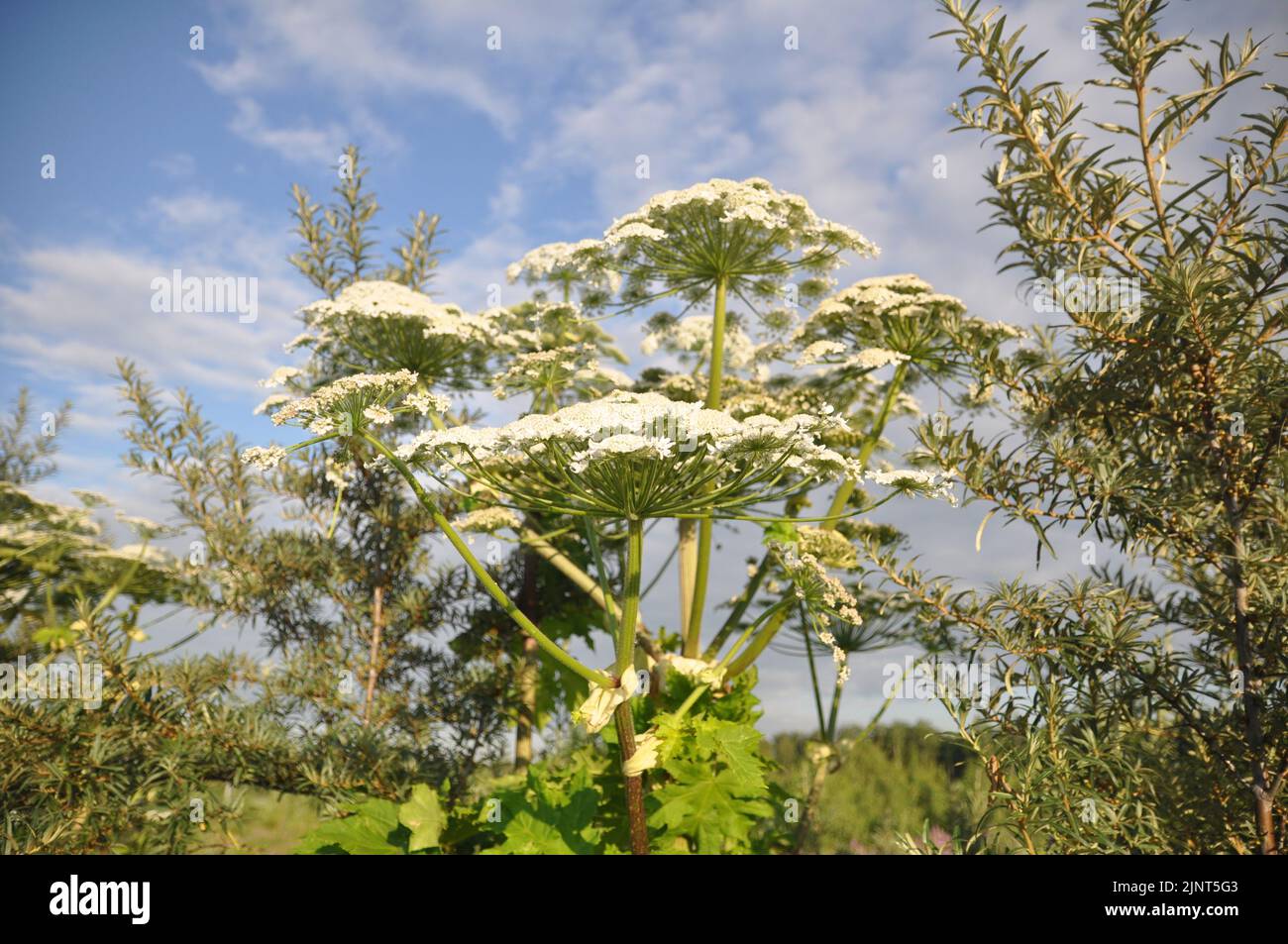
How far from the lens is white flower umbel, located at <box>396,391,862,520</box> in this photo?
239 cm

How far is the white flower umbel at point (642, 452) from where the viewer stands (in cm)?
239

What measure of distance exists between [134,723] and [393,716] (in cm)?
134

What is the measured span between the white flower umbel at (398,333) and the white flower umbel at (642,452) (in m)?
1.73

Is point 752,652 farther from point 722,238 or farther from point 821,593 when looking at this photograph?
point 722,238

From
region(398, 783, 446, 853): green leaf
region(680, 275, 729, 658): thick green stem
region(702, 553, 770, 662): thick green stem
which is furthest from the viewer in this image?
region(702, 553, 770, 662): thick green stem

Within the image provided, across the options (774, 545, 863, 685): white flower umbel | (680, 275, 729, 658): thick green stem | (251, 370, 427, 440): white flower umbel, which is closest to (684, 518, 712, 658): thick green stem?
(680, 275, 729, 658): thick green stem

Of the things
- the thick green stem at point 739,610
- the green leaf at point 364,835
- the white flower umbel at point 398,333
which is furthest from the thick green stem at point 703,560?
the green leaf at point 364,835

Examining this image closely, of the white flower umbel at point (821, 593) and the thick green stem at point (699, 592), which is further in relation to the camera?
the thick green stem at point (699, 592)

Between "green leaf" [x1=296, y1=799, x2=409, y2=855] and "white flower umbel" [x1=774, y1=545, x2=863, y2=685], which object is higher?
"white flower umbel" [x1=774, y1=545, x2=863, y2=685]

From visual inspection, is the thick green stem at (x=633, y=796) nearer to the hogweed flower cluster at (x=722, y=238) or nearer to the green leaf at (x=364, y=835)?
the green leaf at (x=364, y=835)

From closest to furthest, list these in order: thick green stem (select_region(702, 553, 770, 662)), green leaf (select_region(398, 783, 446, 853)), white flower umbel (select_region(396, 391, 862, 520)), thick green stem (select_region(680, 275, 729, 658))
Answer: white flower umbel (select_region(396, 391, 862, 520)) → green leaf (select_region(398, 783, 446, 853)) → thick green stem (select_region(680, 275, 729, 658)) → thick green stem (select_region(702, 553, 770, 662))

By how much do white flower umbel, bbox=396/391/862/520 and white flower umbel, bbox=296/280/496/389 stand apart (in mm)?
1733

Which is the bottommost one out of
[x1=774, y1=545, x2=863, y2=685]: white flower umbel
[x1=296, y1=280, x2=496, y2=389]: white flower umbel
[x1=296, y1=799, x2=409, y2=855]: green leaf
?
[x1=296, y1=799, x2=409, y2=855]: green leaf

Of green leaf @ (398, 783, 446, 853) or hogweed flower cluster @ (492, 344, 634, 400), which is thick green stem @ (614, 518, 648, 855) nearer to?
green leaf @ (398, 783, 446, 853)
